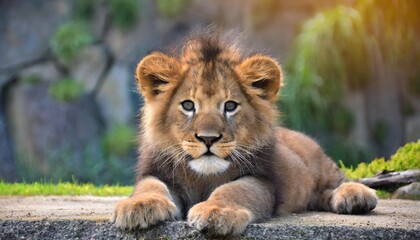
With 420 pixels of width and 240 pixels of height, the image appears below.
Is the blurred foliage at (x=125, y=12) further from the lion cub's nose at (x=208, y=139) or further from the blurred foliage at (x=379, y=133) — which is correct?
the lion cub's nose at (x=208, y=139)

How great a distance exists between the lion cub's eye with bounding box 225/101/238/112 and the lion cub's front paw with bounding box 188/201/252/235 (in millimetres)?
614

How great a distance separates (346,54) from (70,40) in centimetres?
368

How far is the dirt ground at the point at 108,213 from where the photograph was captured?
388 cm

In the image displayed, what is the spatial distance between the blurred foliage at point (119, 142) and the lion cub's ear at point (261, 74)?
6831mm

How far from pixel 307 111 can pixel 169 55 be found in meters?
6.67

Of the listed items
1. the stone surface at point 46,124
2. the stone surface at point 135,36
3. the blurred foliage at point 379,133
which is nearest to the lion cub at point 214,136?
the blurred foliage at point 379,133

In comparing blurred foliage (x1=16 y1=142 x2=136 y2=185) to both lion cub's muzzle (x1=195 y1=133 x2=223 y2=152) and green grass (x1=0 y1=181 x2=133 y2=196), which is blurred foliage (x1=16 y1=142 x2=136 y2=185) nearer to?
green grass (x1=0 y1=181 x2=133 y2=196)

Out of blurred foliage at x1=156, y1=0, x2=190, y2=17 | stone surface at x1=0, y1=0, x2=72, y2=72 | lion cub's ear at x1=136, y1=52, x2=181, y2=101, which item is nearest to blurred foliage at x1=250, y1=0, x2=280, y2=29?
blurred foliage at x1=156, y1=0, x2=190, y2=17

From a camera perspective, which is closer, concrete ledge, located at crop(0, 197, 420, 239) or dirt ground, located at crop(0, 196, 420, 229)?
concrete ledge, located at crop(0, 197, 420, 239)

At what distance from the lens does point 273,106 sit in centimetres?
435

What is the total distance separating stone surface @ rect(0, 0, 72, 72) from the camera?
38.7 feet

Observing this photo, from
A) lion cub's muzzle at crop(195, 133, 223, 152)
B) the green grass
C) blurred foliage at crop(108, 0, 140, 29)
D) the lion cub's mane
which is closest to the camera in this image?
lion cub's muzzle at crop(195, 133, 223, 152)

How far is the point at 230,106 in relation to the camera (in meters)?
4.06

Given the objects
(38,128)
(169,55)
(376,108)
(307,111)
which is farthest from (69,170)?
(169,55)
